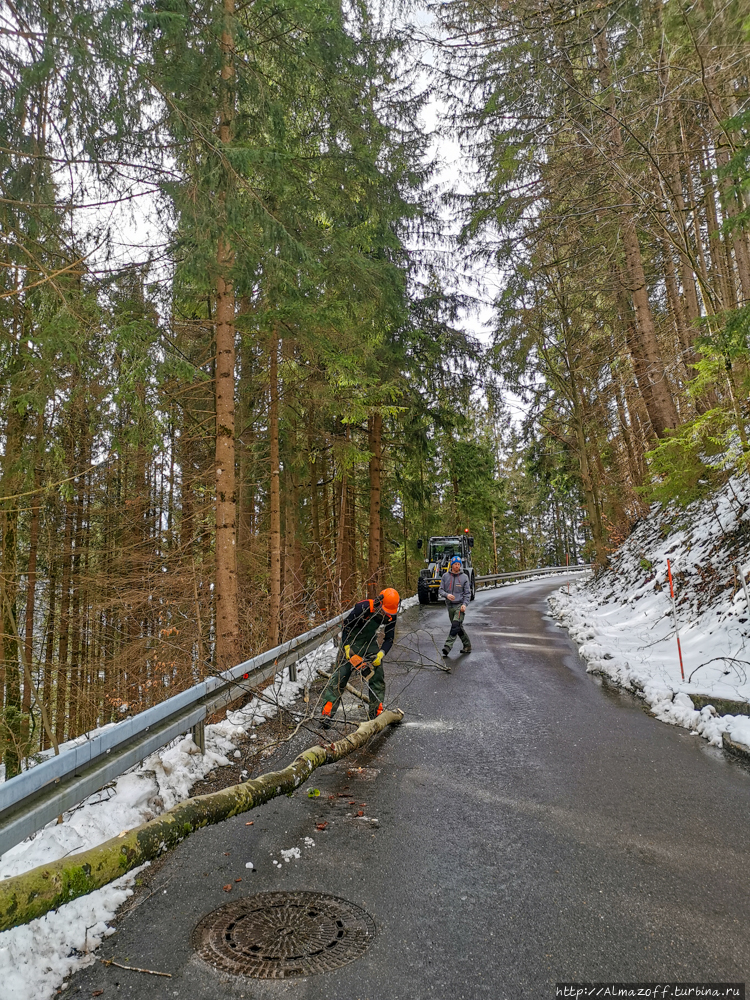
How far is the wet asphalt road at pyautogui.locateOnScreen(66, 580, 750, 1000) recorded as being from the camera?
2740 mm

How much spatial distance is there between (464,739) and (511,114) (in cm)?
1271

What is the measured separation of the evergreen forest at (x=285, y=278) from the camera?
6.75 metres

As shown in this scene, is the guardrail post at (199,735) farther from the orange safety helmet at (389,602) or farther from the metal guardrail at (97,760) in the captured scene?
the orange safety helmet at (389,602)

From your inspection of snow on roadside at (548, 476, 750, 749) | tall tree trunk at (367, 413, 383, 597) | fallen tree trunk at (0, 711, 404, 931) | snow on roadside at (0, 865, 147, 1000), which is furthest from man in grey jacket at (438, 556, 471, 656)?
snow on roadside at (0, 865, 147, 1000)

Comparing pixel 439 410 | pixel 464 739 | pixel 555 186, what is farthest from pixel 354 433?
pixel 464 739

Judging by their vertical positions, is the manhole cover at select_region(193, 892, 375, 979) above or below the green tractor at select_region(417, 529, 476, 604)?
below

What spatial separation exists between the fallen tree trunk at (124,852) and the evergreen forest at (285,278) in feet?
10.5

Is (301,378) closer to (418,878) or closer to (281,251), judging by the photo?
(281,251)

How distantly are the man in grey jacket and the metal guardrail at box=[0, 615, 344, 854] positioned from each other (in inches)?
242

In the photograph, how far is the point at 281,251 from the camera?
834cm

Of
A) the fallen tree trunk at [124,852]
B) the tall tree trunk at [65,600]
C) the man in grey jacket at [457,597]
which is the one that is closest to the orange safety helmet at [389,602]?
the fallen tree trunk at [124,852]

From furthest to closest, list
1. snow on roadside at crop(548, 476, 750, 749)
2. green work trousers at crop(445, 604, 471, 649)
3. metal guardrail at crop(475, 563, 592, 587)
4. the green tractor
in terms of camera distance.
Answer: metal guardrail at crop(475, 563, 592, 587)
the green tractor
green work trousers at crop(445, 604, 471, 649)
snow on roadside at crop(548, 476, 750, 749)

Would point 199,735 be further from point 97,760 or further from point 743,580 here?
point 743,580

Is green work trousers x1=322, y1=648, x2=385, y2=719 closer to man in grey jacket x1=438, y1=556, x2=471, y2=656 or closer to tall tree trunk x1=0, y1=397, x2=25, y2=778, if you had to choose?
man in grey jacket x1=438, y1=556, x2=471, y2=656
